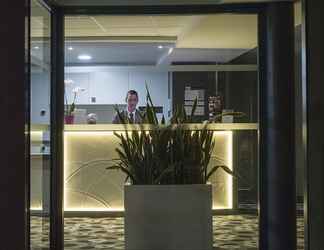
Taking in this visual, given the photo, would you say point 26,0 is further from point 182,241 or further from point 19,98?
point 182,241

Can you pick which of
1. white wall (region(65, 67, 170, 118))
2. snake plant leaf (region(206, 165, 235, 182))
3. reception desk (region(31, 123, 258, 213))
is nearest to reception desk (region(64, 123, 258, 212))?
reception desk (region(31, 123, 258, 213))

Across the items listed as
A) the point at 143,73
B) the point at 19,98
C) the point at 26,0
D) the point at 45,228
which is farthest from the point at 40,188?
the point at 143,73

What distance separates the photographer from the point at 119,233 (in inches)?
221

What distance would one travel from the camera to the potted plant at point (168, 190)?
462 cm

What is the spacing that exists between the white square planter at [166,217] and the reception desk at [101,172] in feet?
2.95

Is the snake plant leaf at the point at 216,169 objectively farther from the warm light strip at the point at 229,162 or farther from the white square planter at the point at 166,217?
the warm light strip at the point at 229,162

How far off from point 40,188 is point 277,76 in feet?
7.41

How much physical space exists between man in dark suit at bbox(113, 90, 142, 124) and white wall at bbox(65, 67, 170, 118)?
0.06m

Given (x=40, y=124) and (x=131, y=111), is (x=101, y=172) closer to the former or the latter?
(x=131, y=111)

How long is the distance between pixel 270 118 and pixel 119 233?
2.07 meters

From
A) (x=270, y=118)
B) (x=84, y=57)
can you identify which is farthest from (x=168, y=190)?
(x=84, y=57)

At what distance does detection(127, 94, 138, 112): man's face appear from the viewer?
18.5 feet

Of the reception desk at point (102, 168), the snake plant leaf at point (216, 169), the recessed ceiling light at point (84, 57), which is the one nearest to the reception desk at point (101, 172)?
the reception desk at point (102, 168)

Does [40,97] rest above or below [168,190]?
above
